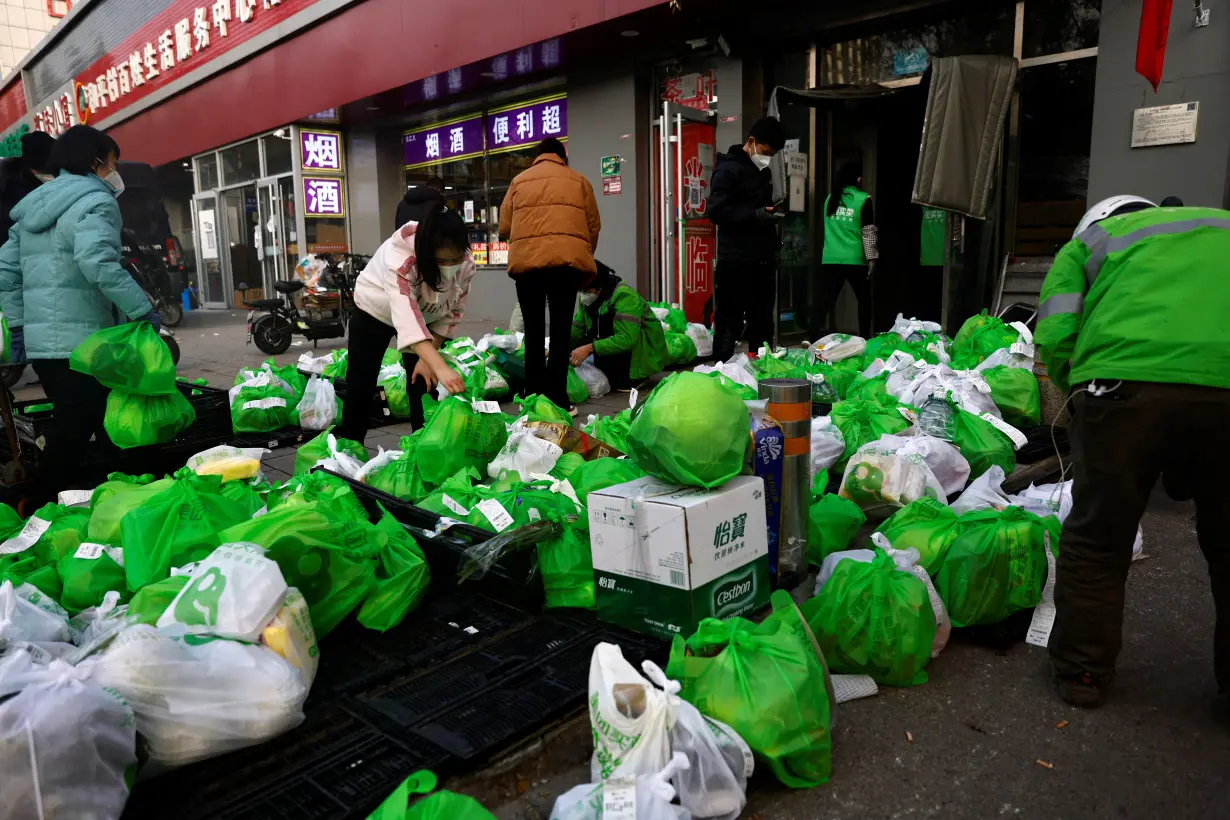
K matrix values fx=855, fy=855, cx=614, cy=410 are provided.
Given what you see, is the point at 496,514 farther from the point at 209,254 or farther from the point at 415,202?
the point at 209,254

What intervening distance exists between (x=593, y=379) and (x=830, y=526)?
3814 mm

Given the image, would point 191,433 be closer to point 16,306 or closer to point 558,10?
point 16,306

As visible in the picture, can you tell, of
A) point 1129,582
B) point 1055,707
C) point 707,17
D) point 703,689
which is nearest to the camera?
point 703,689

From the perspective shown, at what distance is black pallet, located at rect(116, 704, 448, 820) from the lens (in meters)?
1.93

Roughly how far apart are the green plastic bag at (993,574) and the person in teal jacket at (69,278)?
4.07m

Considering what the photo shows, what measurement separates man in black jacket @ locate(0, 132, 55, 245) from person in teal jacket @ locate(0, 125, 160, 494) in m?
2.74

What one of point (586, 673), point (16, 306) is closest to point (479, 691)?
point (586, 673)

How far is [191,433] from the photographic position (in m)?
5.49

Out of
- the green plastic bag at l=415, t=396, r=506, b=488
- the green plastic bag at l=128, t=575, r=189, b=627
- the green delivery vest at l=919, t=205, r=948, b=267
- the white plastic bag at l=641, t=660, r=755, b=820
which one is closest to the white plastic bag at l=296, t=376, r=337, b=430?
the green plastic bag at l=415, t=396, r=506, b=488

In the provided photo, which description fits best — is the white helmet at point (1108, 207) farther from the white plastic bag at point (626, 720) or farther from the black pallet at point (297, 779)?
the black pallet at point (297, 779)

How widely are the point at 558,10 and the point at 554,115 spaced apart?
2398 mm

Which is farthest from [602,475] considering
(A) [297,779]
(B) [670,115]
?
(B) [670,115]

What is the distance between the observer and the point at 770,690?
203cm

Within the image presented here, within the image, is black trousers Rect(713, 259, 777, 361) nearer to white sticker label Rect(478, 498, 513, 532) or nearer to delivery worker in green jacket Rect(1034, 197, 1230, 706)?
white sticker label Rect(478, 498, 513, 532)
